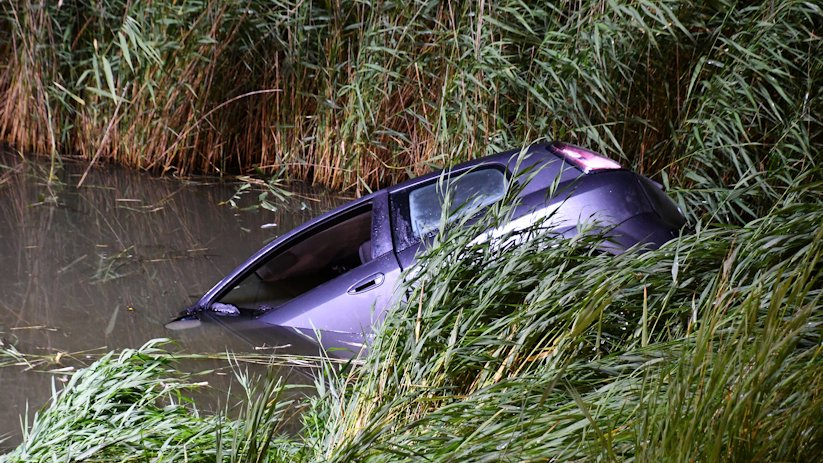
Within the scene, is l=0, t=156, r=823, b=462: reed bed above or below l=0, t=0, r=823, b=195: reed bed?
below

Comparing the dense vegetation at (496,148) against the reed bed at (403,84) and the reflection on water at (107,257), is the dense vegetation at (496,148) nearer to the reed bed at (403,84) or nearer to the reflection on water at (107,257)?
the reed bed at (403,84)

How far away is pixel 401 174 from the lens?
24.4ft

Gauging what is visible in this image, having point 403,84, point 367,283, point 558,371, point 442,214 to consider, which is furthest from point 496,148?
point 558,371

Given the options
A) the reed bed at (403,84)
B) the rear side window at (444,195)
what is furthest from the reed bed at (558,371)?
the reed bed at (403,84)

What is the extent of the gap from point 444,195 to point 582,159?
2.19 ft

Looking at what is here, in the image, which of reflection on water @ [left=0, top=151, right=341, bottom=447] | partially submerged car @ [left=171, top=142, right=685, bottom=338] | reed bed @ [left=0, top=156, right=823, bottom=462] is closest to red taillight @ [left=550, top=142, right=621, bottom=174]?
partially submerged car @ [left=171, top=142, right=685, bottom=338]

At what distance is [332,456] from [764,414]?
118cm

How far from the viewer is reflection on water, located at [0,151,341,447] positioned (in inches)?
181

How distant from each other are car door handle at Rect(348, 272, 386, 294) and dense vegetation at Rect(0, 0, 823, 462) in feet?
1.38

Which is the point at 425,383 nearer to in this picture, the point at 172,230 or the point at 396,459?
the point at 396,459

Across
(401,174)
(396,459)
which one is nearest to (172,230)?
(401,174)

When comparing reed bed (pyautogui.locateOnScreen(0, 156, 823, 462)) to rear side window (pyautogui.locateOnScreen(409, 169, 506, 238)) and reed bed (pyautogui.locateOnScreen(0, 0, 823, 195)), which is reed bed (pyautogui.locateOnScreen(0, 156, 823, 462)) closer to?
rear side window (pyautogui.locateOnScreen(409, 169, 506, 238))

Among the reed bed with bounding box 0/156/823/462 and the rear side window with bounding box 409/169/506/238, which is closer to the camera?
the reed bed with bounding box 0/156/823/462

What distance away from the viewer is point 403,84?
7.15 meters
